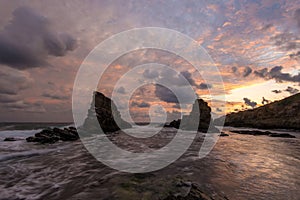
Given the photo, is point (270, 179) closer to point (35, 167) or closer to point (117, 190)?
point (117, 190)

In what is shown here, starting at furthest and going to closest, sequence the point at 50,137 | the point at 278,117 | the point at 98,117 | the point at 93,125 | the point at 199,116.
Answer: the point at 278,117
the point at 199,116
the point at 98,117
the point at 93,125
the point at 50,137

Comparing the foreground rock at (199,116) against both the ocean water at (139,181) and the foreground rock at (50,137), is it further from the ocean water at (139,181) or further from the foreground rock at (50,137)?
the ocean water at (139,181)

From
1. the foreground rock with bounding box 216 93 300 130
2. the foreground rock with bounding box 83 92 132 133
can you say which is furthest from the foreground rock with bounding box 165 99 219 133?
the foreground rock with bounding box 216 93 300 130

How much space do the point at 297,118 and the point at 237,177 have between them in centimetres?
7795

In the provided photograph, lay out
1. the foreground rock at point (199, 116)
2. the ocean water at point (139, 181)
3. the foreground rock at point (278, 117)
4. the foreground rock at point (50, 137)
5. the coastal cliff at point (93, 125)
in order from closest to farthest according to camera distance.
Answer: the ocean water at point (139, 181), the foreground rock at point (50, 137), the coastal cliff at point (93, 125), the foreground rock at point (199, 116), the foreground rock at point (278, 117)

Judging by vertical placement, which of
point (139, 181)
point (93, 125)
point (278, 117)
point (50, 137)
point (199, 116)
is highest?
point (199, 116)

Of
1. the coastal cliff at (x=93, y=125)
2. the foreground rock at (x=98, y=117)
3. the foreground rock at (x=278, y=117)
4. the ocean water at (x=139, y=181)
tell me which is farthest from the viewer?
the foreground rock at (x=278, y=117)

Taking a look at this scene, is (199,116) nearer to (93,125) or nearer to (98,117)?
(98,117)

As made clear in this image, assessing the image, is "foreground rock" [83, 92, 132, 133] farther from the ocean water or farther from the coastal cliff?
the ocean water

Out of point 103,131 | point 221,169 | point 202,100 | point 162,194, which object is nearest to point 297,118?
point 202,100

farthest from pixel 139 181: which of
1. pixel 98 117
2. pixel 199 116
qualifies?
pixel 199 116

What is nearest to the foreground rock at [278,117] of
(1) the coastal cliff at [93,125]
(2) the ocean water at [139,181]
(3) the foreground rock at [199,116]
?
(3) the foreground rock at [199,116]

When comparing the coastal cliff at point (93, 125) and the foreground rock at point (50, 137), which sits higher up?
the coastal cliff at point (93, 125)

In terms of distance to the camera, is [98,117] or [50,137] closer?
[50,137]
